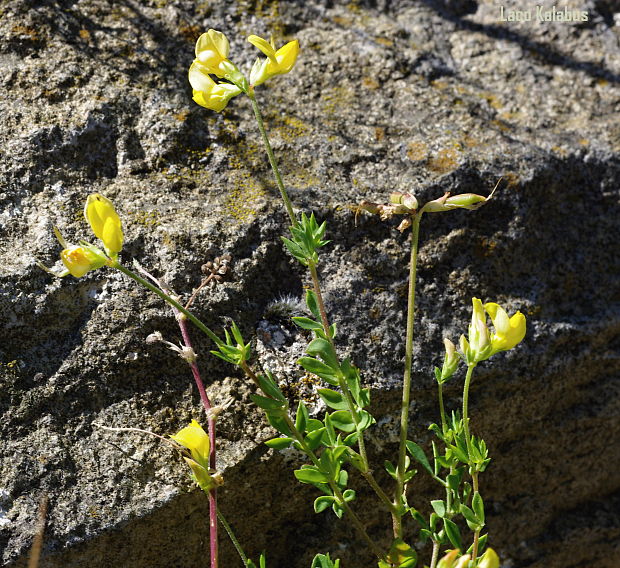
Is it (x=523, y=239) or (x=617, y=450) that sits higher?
(x=523, y=239)

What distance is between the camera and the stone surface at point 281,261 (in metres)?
1.77

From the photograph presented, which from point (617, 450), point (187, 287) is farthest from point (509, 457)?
point (187, 287)

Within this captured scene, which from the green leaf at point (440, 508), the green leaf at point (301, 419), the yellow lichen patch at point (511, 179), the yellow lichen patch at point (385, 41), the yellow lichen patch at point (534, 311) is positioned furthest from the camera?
the yellow lichen patch at point (385, 41)

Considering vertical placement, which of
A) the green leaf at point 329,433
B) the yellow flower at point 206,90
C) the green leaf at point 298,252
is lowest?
the green leaf at point 329,433

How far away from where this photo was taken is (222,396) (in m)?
1.82

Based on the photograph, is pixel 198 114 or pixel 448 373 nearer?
pixel 448 373

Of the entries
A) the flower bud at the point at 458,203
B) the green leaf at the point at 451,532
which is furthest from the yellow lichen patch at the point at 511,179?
the green leaf at the point at 451,532

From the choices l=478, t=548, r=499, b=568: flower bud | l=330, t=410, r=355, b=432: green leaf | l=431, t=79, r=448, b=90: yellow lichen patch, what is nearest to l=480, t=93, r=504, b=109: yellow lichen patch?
l=431, t=79, r=448, b=90: yellow lichen patch

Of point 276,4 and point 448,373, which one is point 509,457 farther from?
point 276,4

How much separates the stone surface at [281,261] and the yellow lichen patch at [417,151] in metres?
0.01

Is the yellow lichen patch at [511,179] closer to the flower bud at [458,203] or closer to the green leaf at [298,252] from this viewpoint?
the flower bud at [458,203]

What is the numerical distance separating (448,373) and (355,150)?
2.77 ft

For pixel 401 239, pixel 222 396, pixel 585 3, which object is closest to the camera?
pixel 222 396

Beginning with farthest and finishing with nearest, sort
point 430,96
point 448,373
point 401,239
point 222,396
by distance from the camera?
point 430,96 → point 401,239 → point 222,396 → point 448,373
